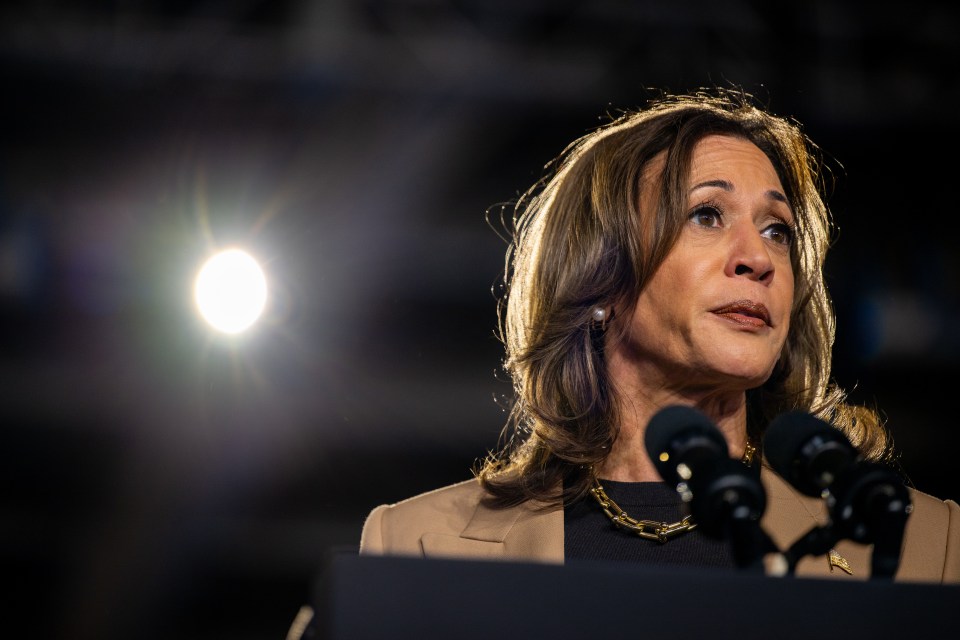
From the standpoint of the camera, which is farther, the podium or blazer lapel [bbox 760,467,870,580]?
blazer lapel [bbox 760,467,870,580]

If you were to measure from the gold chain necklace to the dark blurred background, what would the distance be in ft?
6.38

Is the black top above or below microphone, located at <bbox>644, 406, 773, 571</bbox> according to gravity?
below

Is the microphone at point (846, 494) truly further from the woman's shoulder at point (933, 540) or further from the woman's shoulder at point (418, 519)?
the woman's shoulder at point (418, 519)

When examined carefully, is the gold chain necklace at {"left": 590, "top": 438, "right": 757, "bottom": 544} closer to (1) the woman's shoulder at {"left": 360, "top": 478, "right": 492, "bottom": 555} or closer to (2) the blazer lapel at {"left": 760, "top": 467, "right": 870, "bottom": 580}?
(2) the blazer lapel at {"left": 760, "top": 467, "right": 870, "bottom": 580}

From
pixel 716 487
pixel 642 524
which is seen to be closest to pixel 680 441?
pixel 716 487

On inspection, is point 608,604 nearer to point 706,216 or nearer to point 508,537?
point 508,537

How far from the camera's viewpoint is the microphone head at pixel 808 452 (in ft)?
3.88

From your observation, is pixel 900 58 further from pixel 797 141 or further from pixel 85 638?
pixel 85 638

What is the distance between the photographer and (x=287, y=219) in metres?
3.88

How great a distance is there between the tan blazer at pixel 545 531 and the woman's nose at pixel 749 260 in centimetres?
45

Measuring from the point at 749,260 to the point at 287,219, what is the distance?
2261 mm

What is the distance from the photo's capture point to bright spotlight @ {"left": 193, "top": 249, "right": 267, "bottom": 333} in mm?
3842

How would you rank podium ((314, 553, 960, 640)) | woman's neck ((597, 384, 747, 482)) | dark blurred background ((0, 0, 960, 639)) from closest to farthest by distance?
podium ((314, 553, 960, 640))
woman's neck ((597, 384, 747, 482))
dark blurred background ((0, 0, 960, 639))

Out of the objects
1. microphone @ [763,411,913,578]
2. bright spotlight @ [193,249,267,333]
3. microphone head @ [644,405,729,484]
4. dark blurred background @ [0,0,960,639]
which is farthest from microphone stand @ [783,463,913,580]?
bright spotlight @ [193,249,267,333]
